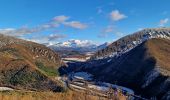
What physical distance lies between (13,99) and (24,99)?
7.16 metres

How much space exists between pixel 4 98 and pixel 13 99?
4.99m

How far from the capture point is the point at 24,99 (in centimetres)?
19825

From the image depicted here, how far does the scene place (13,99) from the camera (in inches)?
7594

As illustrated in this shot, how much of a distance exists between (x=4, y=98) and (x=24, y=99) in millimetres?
12079

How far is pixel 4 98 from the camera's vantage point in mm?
189875
